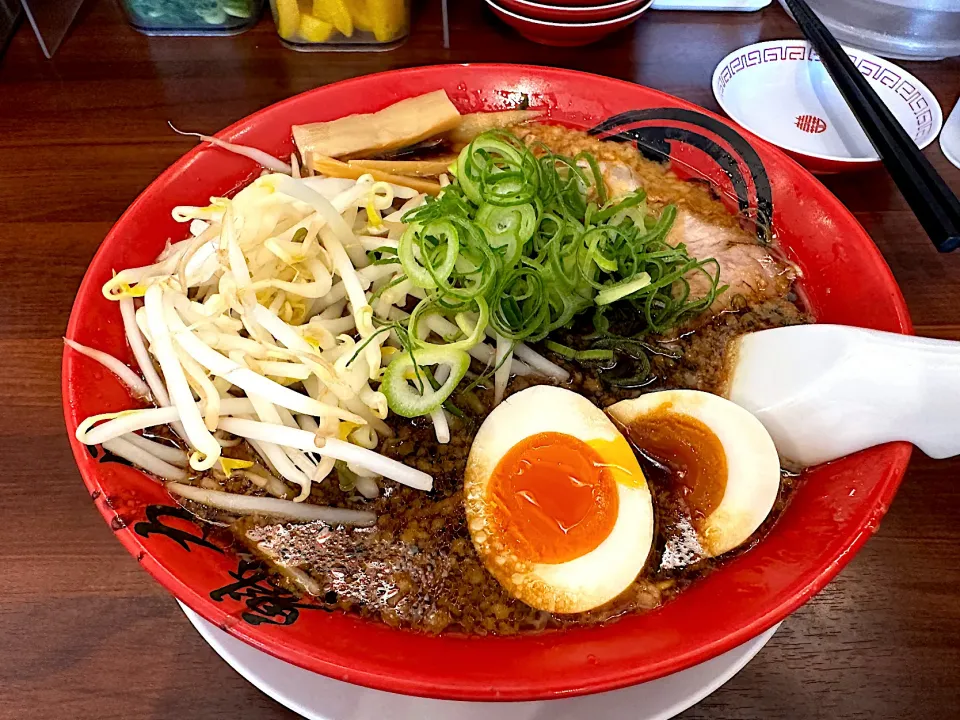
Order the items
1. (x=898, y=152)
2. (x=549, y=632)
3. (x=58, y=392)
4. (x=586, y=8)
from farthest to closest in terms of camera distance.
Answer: (x=586, y=8) < (x=58, y=392) < (x=898, y=152) < (x=549, y=632)

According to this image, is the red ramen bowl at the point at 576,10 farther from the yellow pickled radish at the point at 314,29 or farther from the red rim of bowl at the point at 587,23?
the yellow pickled radish at the point at 314,29

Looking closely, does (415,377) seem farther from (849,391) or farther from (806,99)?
(806,99)

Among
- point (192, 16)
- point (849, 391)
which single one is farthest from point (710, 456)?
point (192, 16)

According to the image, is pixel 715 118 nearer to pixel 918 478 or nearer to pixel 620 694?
pixel 918 478

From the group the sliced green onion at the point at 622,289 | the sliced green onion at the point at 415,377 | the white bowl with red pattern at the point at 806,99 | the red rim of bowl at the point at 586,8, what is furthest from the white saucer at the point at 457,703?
the red rim of bowl at the point at 586,8

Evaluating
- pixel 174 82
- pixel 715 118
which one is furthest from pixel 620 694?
pixel 174 82
